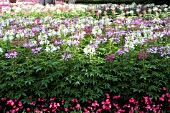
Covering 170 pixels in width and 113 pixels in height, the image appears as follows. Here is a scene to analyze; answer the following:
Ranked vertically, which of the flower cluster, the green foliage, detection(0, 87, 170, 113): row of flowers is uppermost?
the flower cluster

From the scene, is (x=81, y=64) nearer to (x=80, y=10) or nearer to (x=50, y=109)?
(x=50, y=109)

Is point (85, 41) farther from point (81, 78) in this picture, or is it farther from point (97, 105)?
point (97, 105)

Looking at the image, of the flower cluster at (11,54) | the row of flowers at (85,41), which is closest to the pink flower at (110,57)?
the row of flowers at (85,41)

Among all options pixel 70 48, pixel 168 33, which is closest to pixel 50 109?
pixel 70 48

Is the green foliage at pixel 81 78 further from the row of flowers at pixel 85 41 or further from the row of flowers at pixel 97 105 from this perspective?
the row of flowers at pixel 85 41

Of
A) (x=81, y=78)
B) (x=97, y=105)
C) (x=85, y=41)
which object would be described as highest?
(x=85, y=41)

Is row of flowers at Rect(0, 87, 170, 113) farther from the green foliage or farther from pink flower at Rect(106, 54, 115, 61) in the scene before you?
pink flower at Rect(106, 54, 115, 61)

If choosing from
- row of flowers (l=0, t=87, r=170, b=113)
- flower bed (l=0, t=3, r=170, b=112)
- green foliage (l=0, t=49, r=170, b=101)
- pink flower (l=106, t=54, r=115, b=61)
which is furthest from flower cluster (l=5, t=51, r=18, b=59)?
pink flower (l=106, t=54, r=115, b=61)

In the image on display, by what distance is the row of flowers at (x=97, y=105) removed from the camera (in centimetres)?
614

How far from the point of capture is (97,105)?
20.1 feet

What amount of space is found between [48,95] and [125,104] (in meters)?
1.37

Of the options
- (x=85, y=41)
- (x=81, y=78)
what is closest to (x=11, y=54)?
(x=81, y=78)

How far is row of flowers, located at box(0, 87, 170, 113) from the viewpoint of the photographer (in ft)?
20.2

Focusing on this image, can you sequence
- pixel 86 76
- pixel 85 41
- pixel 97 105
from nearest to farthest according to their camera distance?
pixel 97 105
pixel 86 76
pixel 85 41
